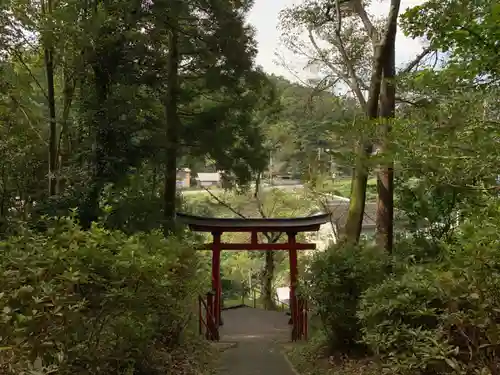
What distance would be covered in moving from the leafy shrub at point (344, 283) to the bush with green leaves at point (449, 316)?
1750 millimetres

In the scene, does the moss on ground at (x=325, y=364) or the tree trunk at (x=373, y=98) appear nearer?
the moss on ground at (x=325, y=364)

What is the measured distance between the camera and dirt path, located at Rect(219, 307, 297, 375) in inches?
255

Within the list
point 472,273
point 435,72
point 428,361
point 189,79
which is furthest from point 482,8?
point 189,79

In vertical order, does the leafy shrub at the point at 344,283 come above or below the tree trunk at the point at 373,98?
below

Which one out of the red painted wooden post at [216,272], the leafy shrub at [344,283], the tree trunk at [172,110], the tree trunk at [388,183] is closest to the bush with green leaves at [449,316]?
the leafy shrub at [344,283]

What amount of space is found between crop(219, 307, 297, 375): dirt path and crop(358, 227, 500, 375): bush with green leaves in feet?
9.06

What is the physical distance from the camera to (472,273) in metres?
3.25

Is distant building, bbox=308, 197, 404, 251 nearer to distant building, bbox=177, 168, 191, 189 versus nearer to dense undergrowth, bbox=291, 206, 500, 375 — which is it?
distant building, bbox=177, 168, 191, 189

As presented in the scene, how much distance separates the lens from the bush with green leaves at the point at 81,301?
8.42ft

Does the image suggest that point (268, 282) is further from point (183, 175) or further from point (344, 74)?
point (344, 74)

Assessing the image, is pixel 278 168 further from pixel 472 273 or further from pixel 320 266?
pixel 472 273

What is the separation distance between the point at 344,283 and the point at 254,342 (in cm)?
378

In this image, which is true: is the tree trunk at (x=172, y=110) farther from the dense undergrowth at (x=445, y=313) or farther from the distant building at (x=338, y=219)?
the distant building at (x=338, y=219)

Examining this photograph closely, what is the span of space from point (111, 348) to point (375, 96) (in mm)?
5535
